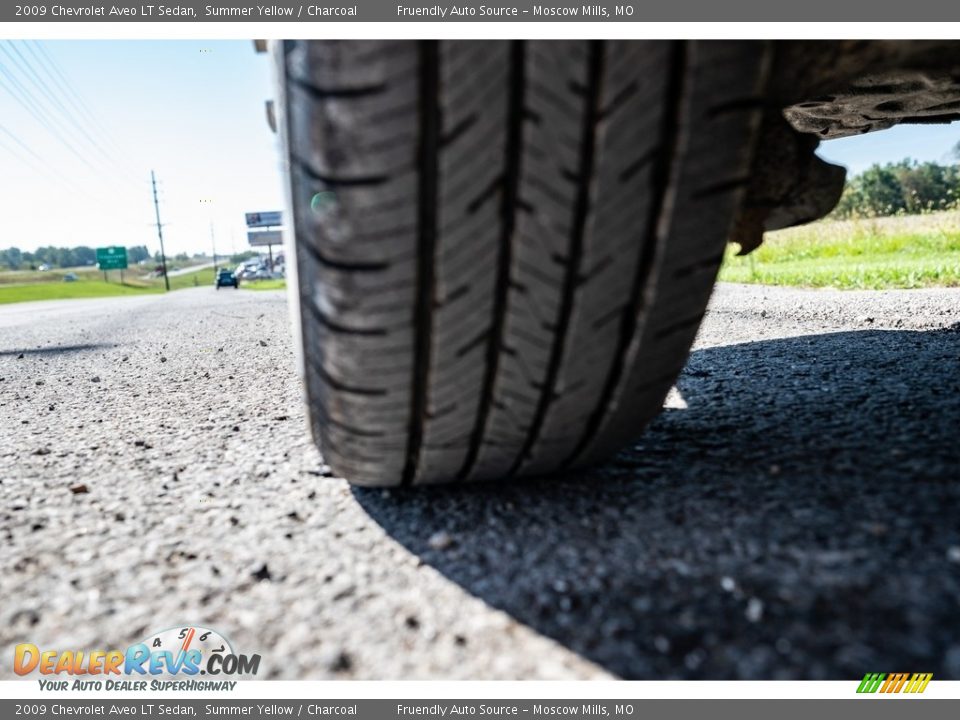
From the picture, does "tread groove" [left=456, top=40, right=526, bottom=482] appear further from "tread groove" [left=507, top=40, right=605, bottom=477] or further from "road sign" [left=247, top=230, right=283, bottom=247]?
"road sign" [left=247, top=230, right=283, bottom=247]

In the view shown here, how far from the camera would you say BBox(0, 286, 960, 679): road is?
29.9 inches

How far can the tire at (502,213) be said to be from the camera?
2.35 feet

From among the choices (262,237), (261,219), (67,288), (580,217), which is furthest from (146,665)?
(261,219)

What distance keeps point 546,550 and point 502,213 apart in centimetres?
56

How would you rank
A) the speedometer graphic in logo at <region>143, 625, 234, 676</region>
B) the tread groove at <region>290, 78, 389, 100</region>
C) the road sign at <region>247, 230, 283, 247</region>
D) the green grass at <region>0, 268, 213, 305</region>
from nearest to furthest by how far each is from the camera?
the tread groove at <region>290, 78, 389, 100</region> → the speedometer graphic in logo at <region>143, 625, 234, 676</region> → the green grass at <region>0, 268, 213, 305</region> → the road sign at <region>247, 230, 283, 247</region>

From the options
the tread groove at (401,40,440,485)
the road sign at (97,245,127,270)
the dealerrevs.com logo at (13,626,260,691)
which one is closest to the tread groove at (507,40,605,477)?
the tread groove at (401,40,440,485)

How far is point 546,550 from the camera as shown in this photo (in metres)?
0.99

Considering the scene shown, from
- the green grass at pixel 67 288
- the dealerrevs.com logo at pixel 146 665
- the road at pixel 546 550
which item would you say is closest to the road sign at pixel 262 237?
the green grass at pixel 67 288

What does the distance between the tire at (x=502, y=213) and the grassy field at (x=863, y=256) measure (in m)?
2.99

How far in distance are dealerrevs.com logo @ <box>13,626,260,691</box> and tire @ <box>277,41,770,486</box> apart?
14.4 inches

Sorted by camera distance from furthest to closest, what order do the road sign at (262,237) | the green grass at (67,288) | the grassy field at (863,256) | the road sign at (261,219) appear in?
the road sign at (261,219)
the road sign at (262,237)
the green grass at (67,288)
the grassy field at (863,256)

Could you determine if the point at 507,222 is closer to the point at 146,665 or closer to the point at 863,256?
the point at 146,665

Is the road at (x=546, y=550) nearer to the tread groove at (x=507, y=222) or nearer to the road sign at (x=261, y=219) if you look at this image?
the tread groove at (x=507, y=222)

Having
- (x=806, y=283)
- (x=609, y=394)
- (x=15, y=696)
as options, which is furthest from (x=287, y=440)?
(x=806, y=283)
